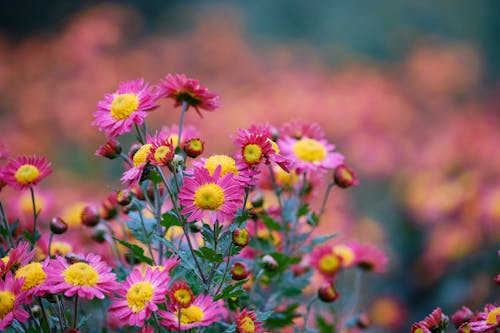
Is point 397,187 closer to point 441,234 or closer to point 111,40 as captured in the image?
point 441,234

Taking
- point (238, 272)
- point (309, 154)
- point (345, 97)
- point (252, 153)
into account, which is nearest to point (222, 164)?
point (252, 153)

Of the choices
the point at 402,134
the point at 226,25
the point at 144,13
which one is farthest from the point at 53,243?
the point at 144,13

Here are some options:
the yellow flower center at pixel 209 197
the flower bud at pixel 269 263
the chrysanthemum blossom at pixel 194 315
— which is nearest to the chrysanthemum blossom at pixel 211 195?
the yellow flower center at pixel 209 197

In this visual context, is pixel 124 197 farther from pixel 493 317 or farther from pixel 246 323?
pixel 493 317

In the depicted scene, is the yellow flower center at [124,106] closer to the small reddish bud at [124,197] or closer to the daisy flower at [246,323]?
the small reddish bud at [124,197]

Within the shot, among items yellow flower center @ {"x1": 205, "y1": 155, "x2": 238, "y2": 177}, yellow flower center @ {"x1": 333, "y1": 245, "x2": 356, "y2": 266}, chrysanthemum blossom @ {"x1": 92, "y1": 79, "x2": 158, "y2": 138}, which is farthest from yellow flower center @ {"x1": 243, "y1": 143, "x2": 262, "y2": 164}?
yellow flower center @ {"x1": 333, "y1": 245, "x2": 356, "y2": 266}
